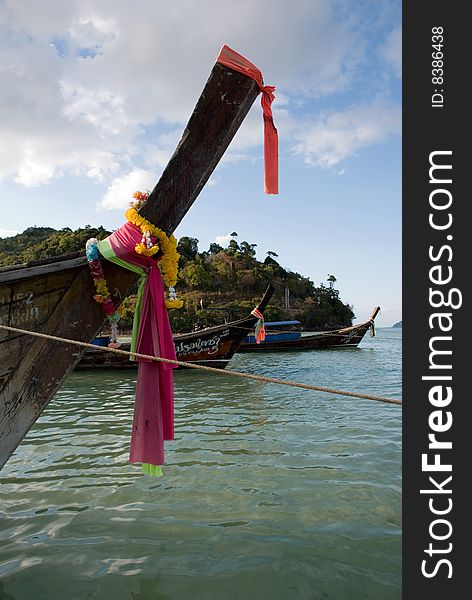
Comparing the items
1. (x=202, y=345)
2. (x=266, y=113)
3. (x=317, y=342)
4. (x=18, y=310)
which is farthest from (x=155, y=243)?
(x=317, y=342)

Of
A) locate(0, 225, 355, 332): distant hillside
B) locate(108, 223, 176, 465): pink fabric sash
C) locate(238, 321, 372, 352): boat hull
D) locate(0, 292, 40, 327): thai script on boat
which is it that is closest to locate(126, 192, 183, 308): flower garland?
locate(108, 223, 176, 465): pink fabric sash

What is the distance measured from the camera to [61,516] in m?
3.52

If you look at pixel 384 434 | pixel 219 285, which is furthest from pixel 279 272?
pixel 384 434

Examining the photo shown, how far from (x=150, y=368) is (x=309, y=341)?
24.3 metres

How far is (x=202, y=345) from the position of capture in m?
14.8

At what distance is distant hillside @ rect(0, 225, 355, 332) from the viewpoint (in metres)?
47.8

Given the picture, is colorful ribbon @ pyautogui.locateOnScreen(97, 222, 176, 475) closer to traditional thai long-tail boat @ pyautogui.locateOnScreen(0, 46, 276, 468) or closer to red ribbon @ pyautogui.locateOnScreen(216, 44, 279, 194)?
traditional thai long-tail boat @ pyautogui.locateOnScreen(0, 46, 276, 468)

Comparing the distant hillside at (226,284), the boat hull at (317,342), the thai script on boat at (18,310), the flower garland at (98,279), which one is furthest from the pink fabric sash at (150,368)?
the distant hillside at (226,284)

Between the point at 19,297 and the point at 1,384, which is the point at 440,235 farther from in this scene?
the point at 1,384

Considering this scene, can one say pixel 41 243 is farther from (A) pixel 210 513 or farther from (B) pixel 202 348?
(A) pixel 210 513

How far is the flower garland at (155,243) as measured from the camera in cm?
263

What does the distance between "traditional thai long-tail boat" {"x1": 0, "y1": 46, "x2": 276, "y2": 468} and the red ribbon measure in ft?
0.04

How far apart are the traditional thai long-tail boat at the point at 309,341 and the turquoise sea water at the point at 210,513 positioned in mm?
18405

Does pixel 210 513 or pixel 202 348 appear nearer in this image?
pixel 210 513
